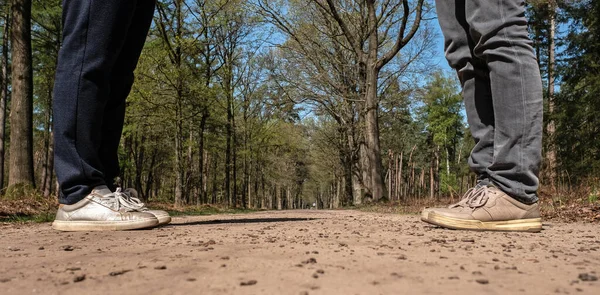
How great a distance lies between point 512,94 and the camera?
2262 mm

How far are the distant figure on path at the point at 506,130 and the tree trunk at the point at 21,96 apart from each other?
8.53m

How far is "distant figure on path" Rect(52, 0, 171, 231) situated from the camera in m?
2.30

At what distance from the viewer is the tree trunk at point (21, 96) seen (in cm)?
833

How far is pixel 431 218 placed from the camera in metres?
2.37

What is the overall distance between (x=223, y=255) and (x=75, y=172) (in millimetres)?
1397

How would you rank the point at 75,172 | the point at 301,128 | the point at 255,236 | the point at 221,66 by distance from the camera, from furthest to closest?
the point at 301,128 < the point at 221,66 < the point at 75,172 < the point at 255,236

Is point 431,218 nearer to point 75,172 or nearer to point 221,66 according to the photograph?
point 75,172

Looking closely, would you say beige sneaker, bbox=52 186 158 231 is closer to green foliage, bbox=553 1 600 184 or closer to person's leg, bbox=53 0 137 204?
person's leg, bbox=53 0 137 204

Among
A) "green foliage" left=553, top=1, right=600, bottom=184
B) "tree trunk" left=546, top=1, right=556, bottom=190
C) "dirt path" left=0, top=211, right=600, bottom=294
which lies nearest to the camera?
"dirt path" left=0, top=211, right=600, bottom=294

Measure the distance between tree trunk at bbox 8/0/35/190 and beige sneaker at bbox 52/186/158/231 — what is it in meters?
7.06

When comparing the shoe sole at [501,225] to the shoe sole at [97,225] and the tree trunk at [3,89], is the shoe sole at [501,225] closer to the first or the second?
the shoe sole at [97,225]

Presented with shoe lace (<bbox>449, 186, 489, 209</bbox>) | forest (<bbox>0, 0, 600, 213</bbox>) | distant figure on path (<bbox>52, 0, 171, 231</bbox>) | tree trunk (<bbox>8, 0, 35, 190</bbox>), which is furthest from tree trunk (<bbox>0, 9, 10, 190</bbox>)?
shoe lace (<bbox>449, 186, 489, 209</bbox>)

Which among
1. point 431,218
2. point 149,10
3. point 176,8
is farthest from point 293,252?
point 176,8

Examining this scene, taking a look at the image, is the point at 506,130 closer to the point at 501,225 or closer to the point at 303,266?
the point at 501,225
